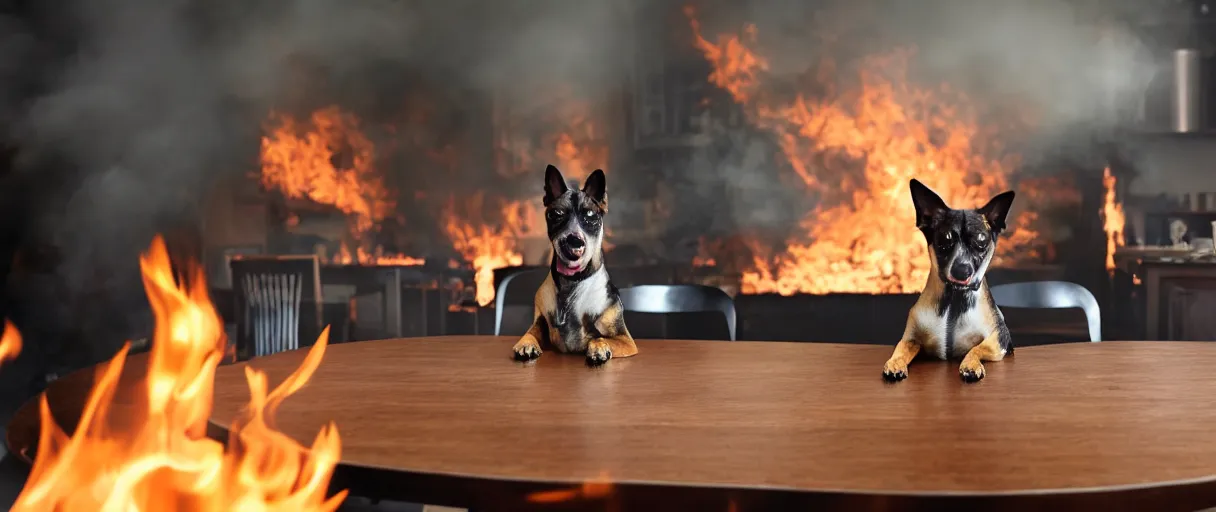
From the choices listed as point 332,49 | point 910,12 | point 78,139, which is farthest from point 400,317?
point 910,12

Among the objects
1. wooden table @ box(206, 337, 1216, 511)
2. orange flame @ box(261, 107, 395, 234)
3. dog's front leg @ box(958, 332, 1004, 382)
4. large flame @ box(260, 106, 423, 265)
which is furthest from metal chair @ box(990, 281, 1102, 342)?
orange flame @ box(261, 107, 395, 234)

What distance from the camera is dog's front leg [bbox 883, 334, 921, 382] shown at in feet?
4.45

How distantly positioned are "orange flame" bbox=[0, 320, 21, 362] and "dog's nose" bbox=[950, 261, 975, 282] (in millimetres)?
3644

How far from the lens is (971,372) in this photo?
1.34 metres

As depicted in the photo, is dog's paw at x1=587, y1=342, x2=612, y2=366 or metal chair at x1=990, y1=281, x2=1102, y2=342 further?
metal chair at x1=990, y1=281, x2=1102, y2=342

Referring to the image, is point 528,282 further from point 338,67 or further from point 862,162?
point 862,162

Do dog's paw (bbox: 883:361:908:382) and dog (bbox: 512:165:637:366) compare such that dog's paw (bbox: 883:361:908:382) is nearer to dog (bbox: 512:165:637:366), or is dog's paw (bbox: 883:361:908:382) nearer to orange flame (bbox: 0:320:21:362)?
dog (bbox: 512:165:637:366)

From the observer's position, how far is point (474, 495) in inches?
35.2

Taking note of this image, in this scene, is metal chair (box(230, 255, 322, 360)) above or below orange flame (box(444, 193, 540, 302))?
below

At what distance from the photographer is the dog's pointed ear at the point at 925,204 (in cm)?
149

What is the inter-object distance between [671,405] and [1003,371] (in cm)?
64

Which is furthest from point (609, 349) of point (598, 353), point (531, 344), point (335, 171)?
point (335, 171)

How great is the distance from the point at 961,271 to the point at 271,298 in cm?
271

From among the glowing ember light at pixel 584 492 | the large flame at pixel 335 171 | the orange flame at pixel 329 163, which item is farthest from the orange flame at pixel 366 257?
the glowing ember light at pixel 584 492
